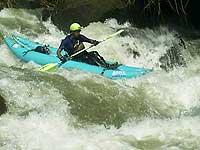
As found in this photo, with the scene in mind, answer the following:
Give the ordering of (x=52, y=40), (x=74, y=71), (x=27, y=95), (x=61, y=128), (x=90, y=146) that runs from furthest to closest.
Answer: (x=52, y=40)
(x=74, y=71)
(x=27, y=95)
(x=61, y=128)
(x=90, y=146)

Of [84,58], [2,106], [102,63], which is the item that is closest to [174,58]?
[102,63]

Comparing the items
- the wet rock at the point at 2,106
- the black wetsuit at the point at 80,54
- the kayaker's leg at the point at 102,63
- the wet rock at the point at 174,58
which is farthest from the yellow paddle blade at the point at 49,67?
the wet rock at the point at 174,58

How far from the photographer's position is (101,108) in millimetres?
6359

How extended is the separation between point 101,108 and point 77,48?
6.79 ft

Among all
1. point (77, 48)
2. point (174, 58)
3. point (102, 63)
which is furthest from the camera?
point (174, 58)

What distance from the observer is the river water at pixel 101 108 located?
5.27m

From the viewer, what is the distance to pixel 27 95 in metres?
6.37

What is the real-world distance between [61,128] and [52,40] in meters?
4.55

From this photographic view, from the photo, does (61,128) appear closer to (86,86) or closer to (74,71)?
(86,86)

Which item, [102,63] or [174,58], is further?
[174,58]

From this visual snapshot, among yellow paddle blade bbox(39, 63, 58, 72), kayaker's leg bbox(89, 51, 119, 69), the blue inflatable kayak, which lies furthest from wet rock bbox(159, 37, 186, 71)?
yellow paddle blade bbox(39, 63, 58, 72)

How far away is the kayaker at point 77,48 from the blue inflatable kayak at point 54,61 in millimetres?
174

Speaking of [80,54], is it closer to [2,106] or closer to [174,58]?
[174,58]

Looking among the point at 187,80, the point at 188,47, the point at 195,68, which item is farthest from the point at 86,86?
the point at 188,47
